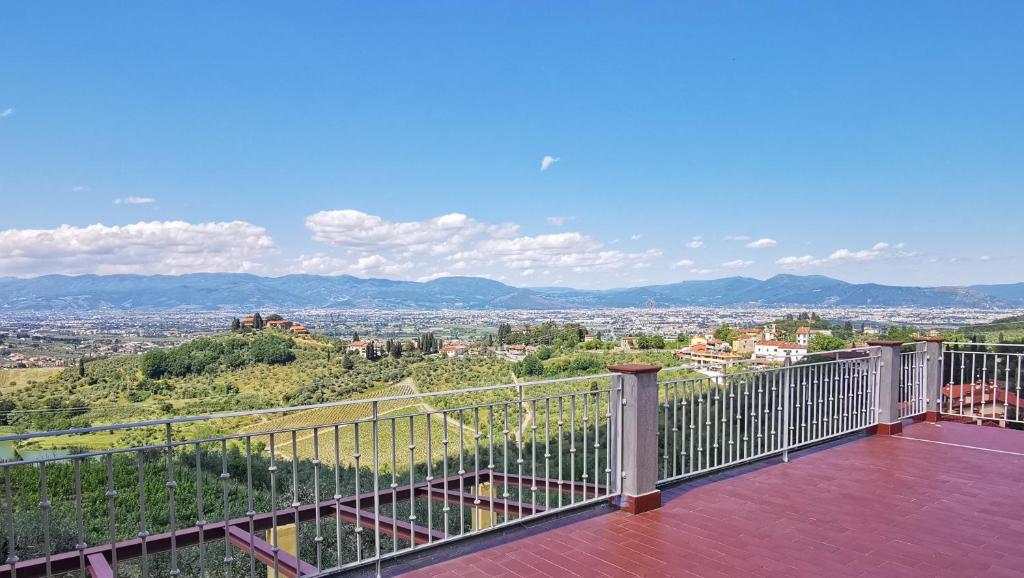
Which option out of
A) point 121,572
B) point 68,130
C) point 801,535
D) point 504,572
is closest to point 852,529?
point 801,535

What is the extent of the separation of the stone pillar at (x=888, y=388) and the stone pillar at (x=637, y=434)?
4.15m

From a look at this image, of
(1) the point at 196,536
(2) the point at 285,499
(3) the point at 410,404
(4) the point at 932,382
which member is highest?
(4) the point at 932,382

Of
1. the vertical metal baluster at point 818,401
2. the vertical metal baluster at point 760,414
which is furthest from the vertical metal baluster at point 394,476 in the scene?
the vertical metal baluster at point 818,401

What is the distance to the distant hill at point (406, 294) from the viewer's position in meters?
100

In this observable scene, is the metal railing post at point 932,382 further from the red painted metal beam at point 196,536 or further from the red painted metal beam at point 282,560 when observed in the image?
the red painted metal beam at point 282,560

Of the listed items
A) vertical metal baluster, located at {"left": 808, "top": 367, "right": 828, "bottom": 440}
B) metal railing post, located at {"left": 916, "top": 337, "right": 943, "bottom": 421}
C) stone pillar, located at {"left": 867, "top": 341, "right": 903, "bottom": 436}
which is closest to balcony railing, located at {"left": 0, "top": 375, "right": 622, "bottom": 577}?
vertical metal baluster, located at {"left": 808, "top": 367, "right": 828, "bottom": 440}

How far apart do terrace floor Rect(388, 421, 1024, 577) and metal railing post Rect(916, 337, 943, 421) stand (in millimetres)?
2103

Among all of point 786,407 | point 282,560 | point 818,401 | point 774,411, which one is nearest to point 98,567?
point 282,560

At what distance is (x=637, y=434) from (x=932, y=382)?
5875mm

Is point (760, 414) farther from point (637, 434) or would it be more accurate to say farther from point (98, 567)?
point (98, 567)

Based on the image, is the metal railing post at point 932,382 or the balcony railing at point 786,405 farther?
the metal railing post at point 932,382

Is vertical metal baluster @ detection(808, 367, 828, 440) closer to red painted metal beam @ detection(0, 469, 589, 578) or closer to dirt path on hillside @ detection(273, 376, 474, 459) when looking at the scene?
red painted metal beam @ detection(0, 469, 589, 578)

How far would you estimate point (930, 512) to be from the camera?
4500mm

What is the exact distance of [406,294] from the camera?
569ft
